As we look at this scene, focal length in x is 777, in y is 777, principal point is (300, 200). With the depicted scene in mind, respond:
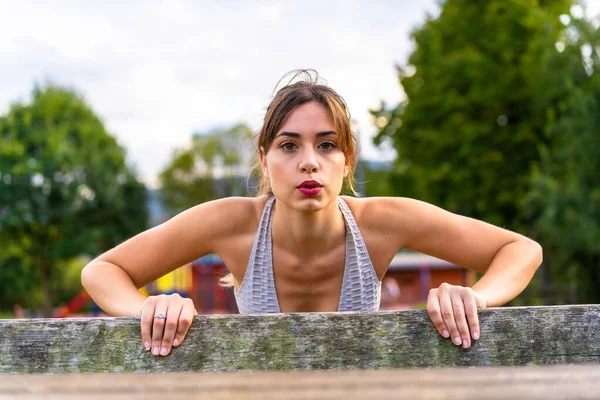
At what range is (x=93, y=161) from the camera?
36.0m

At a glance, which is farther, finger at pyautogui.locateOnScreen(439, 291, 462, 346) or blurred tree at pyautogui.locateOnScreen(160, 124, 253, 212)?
blurred tree at pyautogui.locateOnScreen(160, 124, 253, 212)

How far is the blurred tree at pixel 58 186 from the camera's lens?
3384 cm

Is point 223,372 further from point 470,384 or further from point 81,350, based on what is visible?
point 470,384

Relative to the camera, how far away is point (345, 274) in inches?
150

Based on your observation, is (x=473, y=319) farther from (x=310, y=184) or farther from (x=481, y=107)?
(x=481, y=107)

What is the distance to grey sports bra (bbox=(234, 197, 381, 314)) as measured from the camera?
379cm

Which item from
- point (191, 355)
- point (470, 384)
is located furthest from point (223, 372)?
point (470, 384)

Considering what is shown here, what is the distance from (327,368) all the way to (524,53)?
2448 centimetres

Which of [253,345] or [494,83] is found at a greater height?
[494,83]

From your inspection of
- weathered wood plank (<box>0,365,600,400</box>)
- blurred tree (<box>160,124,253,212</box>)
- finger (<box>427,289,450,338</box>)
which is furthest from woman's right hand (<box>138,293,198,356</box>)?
blurred tree (<box>160,124,253,212</box>)

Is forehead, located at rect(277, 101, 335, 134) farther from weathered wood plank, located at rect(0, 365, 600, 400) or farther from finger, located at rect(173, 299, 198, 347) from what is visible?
weathered wood plank, located at rect(0, 365, 600, 400)

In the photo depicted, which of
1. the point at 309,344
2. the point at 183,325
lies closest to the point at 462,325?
the point at 309,344

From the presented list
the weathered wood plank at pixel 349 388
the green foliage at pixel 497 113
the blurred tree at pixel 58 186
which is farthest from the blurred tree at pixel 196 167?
the weathered wood plank at pixel 349 388

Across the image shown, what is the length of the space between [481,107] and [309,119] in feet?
76.9
